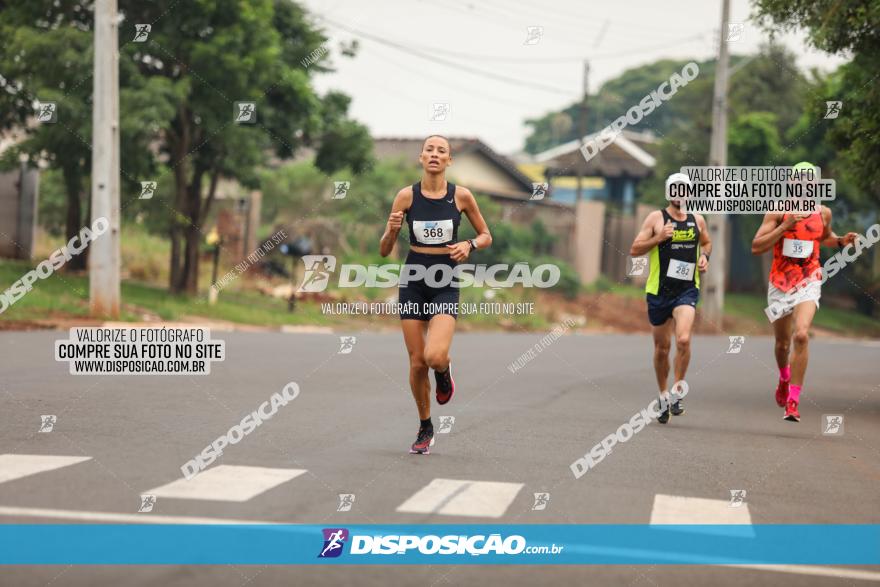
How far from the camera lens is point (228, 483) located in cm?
812

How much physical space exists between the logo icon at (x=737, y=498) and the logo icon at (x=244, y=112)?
19.7 metres

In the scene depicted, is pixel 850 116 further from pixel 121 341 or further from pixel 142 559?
pixel 142 559

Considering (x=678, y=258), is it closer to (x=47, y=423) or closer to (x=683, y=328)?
(x=683, y=328)

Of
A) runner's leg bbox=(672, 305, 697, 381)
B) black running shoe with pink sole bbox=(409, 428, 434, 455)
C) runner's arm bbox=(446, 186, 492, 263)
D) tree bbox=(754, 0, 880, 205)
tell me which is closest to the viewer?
runner's arm bbox=(446, 186, 492, 263)

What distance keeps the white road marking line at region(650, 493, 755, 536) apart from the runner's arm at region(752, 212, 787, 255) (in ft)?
16.6

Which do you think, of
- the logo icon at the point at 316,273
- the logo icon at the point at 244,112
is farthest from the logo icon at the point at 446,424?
the logo icon at the point at 316,273

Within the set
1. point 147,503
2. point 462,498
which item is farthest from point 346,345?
point 147,503

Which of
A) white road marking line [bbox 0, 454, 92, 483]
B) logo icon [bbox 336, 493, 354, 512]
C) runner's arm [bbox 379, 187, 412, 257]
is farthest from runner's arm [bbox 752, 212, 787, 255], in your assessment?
white road marking line [bbox 0, 454, 92, 483]

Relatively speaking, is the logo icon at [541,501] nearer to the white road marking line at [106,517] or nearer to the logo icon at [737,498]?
the logo icon at [737,498]

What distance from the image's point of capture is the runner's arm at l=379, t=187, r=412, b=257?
31.2 ft

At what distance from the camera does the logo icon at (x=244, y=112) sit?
27.3 metres

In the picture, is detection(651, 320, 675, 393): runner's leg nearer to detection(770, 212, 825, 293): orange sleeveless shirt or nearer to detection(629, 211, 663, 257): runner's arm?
detection(629, 211, 663, 257): runner's arm

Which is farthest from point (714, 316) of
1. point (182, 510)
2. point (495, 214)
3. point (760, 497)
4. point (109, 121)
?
point (182, 510)

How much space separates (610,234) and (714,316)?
11883mm
